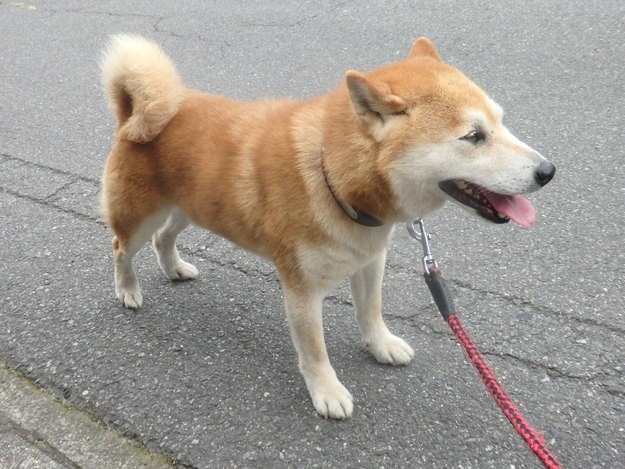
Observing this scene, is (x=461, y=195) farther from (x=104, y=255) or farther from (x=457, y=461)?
(x=104, y=255)

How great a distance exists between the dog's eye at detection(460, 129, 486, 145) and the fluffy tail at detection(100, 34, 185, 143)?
1187mm

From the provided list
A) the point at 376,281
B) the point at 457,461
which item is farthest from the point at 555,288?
the point at 457,461

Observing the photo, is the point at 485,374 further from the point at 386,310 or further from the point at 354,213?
the point at 386,310

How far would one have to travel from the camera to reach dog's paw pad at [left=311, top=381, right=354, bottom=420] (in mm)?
2188

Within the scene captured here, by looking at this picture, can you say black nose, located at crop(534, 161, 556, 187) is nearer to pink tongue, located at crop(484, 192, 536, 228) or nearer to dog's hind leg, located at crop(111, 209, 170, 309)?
pink tongue, located at crop(484, 192, 536, 228)

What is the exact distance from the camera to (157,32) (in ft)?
20.4

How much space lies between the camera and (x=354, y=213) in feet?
6.43

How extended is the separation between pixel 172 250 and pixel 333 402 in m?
1.16

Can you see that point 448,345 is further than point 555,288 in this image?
No

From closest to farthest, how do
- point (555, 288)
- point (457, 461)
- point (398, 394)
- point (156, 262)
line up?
point (457, 461) → point (398, 394) → point (555, 288) → point (156, 262)

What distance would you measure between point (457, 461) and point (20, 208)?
2.89 metres

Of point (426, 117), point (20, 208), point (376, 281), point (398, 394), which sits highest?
point (426, 117)

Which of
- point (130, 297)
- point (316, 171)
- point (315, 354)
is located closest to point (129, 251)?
point (130, 297)

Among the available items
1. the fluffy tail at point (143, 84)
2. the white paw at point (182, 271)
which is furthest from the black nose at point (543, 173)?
the white paw at point (182, 271)
